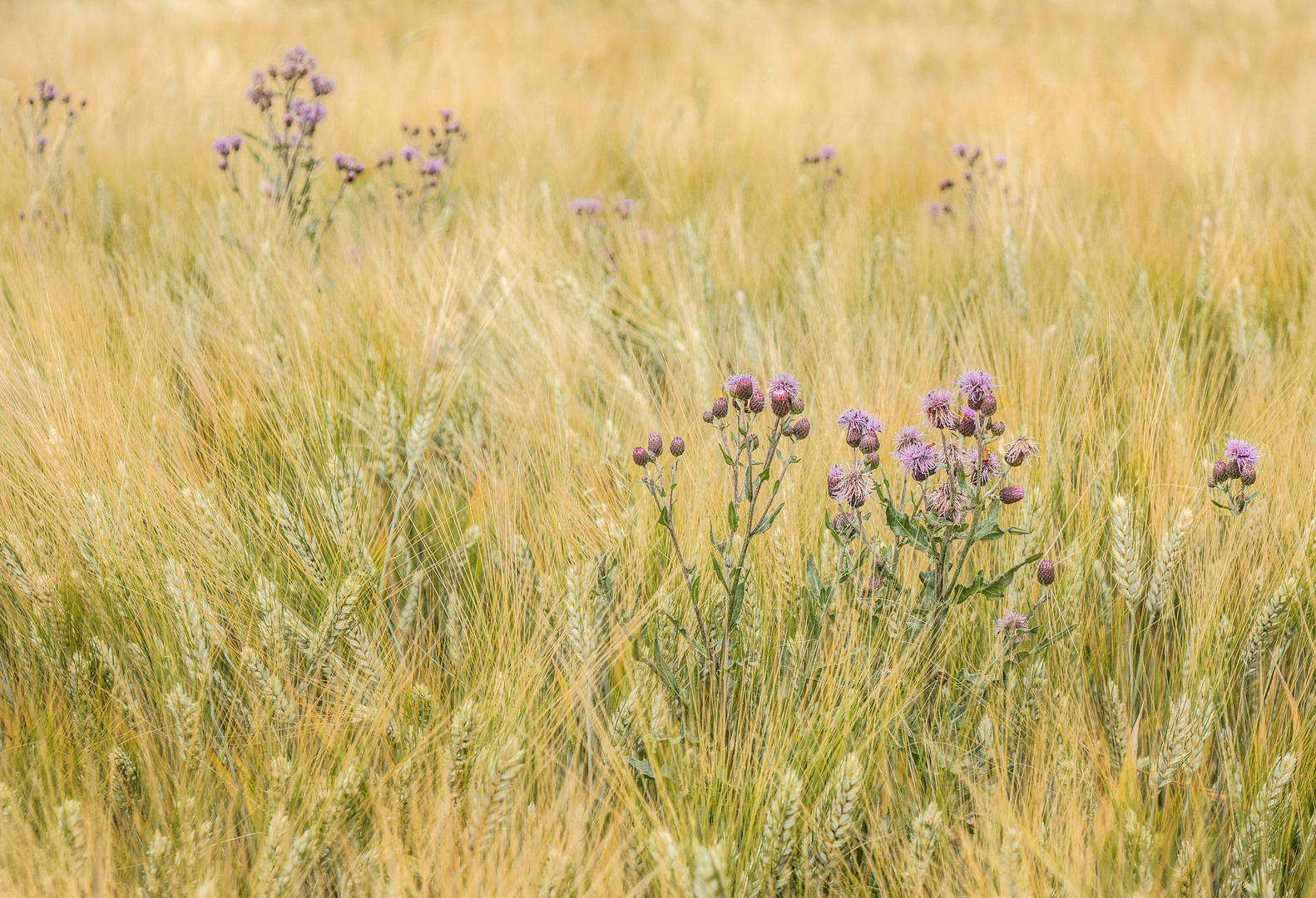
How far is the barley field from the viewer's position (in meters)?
0.97

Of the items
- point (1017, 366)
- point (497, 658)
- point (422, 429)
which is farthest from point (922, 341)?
point (497, 658)

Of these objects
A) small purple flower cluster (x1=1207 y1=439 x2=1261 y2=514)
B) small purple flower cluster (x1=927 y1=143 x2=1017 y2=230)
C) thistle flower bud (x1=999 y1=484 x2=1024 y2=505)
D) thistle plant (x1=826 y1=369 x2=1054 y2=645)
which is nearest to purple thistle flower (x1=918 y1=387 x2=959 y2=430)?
thistle plant (x1=826 y1=369 x2=1054 y2=645)

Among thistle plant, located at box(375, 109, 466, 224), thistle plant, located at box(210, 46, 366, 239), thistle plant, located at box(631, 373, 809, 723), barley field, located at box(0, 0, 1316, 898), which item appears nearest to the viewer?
barley field, located at box(0, 0, 1316, 898)

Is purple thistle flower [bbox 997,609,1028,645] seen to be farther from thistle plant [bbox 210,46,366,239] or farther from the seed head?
thistle plant [bbox 210,46,366,239]

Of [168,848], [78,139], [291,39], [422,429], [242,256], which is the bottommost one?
[168,848]

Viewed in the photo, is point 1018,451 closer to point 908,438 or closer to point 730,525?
point 908,438

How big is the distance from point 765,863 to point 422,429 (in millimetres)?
914

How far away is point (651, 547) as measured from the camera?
4.30 feet

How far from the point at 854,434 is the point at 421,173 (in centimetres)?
193

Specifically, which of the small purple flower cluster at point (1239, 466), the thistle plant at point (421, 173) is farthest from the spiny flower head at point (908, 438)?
the thistle plant at point (421, 173)

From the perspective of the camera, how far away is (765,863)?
0.92 m

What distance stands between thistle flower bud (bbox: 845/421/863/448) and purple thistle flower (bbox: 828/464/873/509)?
0.13 ft

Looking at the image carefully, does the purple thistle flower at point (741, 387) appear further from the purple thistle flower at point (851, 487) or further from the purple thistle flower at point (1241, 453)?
the purple thistle flower at point (1241, 453)

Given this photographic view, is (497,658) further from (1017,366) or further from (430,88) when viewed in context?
(430,88)
